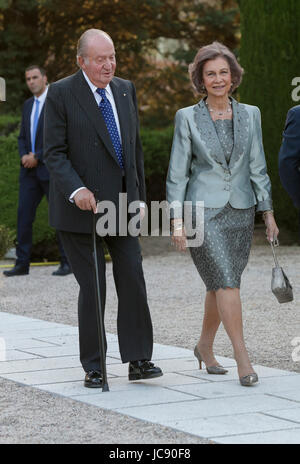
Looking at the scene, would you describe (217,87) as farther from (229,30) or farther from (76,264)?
(229,30)

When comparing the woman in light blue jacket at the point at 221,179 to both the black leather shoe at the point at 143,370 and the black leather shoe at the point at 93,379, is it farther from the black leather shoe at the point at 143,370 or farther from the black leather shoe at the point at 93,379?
the black leather shoe at the point at 93,379

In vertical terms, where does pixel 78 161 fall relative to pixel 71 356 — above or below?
above

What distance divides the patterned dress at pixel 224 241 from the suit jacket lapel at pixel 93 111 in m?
0.59

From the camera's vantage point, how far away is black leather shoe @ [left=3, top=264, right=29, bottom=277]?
36.8 feet

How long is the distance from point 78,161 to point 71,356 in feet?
5.00

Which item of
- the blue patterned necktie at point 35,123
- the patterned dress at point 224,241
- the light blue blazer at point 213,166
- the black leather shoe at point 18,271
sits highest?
the blue patterned necktie at point 35,123

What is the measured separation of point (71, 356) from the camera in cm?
651

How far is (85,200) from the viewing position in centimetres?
532

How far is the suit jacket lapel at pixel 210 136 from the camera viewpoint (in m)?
5.49

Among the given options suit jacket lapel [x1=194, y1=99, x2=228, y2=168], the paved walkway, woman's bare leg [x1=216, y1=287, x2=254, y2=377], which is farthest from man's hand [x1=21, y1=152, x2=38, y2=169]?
woman's bare leg [x1=216, y1=287, x2=254, y2=377]

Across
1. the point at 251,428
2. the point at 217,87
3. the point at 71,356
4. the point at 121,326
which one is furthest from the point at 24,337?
the point at 251,428

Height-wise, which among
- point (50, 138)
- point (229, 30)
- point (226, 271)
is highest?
point (229, 30)

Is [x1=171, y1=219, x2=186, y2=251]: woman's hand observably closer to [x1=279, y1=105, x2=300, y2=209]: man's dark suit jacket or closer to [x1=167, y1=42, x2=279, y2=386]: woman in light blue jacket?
[x1=167, y1=42, x2=279, y2=386]: woman in light blue jacket

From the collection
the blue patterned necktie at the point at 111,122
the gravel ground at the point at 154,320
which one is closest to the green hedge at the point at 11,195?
the gravel ground at the point at 154,320
